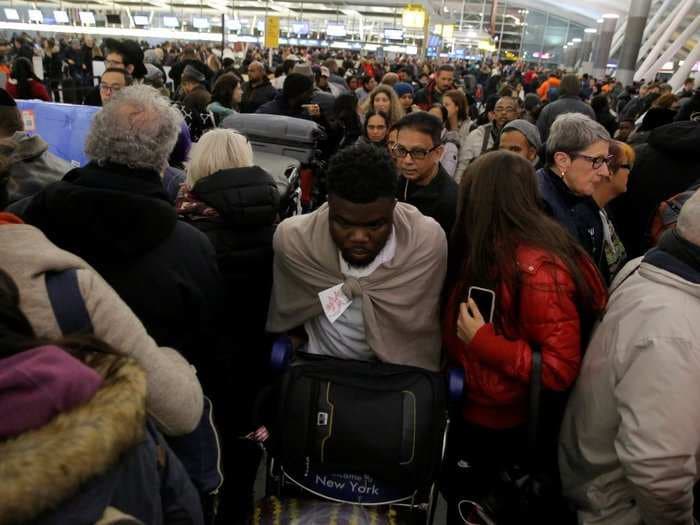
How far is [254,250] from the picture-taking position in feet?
8.13

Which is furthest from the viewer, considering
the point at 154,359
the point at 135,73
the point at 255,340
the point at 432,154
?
the point at 135,73

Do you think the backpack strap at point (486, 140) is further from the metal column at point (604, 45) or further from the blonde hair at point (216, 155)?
the metal column at point (604, 45)

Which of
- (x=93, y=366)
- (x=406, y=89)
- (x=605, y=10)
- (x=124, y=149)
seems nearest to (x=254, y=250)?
(x=124, y=149)

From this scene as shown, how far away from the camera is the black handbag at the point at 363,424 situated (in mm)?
1841

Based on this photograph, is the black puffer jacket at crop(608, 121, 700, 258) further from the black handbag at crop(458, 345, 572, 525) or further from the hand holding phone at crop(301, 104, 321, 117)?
the hand holding phone at crop(301, 104, 321, 117)

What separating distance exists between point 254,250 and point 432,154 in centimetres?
129

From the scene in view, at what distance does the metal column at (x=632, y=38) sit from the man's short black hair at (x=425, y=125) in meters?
21.8

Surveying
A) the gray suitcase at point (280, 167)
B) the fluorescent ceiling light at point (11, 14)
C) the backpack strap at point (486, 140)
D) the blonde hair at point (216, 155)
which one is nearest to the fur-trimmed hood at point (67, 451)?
the blonde hair at point (216, 155)

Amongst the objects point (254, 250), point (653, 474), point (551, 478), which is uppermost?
point (254, 250)

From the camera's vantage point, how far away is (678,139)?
11.1 feet

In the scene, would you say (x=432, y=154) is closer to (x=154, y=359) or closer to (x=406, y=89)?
(x=154, y=359)

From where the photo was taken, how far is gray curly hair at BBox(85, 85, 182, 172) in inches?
74.2

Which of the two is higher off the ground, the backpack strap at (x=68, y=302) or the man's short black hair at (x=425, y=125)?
the man's short black hair at (x=425, y=125)

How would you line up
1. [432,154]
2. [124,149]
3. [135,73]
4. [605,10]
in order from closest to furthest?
[124,149] → [432,154] → [135,73] → [605,10]
